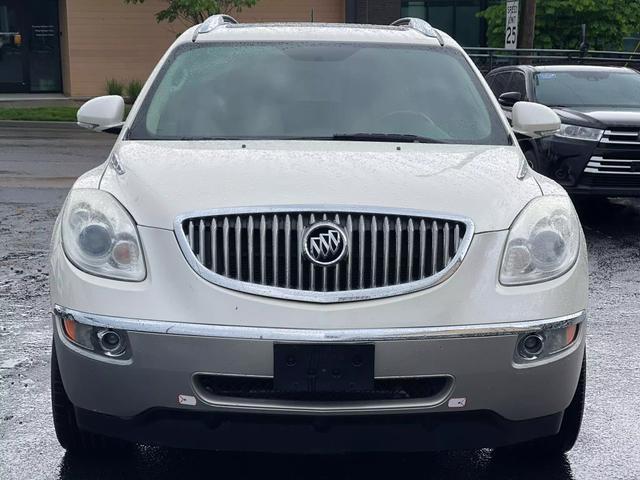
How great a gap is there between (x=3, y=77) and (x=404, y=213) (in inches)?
1036

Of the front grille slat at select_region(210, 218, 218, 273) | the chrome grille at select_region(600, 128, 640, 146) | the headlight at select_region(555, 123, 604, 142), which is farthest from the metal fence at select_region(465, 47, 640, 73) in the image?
the front grille slat at select_region(210, 218, 218, 273)

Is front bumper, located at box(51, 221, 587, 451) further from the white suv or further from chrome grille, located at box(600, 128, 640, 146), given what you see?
chrome grille, located at box(600, 128, 640, 146)

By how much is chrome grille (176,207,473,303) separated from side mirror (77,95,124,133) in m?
1.56

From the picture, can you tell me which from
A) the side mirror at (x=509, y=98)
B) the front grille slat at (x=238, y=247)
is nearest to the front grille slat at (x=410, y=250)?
the front grille slat at (x=238, y=247)

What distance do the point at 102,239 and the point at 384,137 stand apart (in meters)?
1.45

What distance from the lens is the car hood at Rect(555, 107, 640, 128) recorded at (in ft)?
33.4

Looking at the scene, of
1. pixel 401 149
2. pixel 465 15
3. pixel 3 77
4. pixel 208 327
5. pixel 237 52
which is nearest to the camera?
pixel 208 327

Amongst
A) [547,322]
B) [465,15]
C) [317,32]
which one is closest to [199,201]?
[547,322]

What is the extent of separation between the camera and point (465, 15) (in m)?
31.1

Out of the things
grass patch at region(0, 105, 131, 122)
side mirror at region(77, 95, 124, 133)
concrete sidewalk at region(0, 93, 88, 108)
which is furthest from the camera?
concrete sidewalk at region(0, 93, 88, 108)

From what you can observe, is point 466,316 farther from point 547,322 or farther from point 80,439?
point 80,439

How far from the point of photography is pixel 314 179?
3744 mm

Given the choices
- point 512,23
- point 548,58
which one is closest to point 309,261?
point 512,23

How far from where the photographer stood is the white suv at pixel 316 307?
11.3 feet
